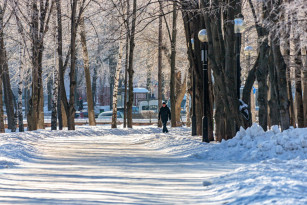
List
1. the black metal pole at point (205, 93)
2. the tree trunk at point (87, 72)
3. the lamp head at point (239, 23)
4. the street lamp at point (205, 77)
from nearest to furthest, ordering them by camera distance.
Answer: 1. the lamp head at point (239, 23)
2. the street lamp at point (205, 77)
3. the black metal pole at point (205, 93)
4. the tree trunk at point (87, 72)

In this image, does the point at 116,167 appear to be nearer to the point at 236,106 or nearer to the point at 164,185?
the point at 164,185

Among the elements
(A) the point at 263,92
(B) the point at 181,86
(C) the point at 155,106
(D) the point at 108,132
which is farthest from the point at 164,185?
(C) the point at 155,106

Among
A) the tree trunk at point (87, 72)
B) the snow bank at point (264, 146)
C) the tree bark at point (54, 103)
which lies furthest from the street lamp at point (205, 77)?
the tree trunk at point (87, 72)

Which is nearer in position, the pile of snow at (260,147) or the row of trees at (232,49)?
the pile of snow at (260,147)

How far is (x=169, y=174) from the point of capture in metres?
11.0

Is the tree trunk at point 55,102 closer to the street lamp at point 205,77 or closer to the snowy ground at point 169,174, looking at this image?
the street lamp at point 205,77

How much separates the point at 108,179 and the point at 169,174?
4.24 ft

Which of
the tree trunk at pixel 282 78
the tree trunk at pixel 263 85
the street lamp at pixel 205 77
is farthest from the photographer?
the tree trunk at pixel 263 85

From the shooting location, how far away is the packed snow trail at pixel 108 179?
8.07m

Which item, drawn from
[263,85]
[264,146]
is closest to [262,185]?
[264,146]

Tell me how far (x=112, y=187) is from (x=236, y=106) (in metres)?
9.97

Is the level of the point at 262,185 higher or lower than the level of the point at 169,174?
higher

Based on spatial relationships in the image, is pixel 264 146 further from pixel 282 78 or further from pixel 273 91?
pixel 273 91

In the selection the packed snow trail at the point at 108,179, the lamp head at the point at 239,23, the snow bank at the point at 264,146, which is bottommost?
the packed snow trail at the point at 108,179
